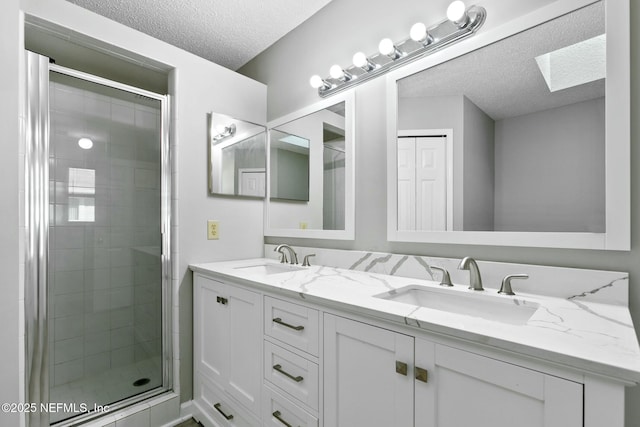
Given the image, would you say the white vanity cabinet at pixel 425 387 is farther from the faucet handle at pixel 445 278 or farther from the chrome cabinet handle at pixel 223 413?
the chrome cabinet handle at pixel 223 413

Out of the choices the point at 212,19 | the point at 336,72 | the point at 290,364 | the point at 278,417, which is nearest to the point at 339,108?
the point at 336,72

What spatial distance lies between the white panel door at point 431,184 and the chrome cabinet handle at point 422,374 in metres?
0.71

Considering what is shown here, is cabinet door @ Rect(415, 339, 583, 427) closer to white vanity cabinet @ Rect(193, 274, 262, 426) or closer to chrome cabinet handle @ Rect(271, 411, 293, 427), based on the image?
chrome cabinet handle @ Rect(271, 411, 293, 427)

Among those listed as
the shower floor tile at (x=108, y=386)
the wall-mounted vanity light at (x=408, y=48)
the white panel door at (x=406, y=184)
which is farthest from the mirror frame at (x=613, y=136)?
the shower floor tile at (x=108, y=386)

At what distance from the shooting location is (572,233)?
3.44 feet

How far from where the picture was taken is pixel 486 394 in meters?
0.73

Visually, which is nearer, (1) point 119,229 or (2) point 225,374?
(2) point 225,374

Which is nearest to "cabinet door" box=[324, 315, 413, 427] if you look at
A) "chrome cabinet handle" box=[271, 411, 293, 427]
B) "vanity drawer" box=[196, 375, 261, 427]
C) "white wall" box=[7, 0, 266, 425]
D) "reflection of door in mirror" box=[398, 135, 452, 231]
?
"chrome cabinet handle" box=[271, 411, 293, 427]

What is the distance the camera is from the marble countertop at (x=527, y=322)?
0.61 m

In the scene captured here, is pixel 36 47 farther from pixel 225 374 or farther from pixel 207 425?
pixel 207 425

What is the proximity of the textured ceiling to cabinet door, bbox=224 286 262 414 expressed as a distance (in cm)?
170

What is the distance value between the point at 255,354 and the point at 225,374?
0.35 metres

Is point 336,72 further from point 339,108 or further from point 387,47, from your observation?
point 387,47

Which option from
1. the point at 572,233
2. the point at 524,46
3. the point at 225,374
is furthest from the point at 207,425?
the point at 524,46
